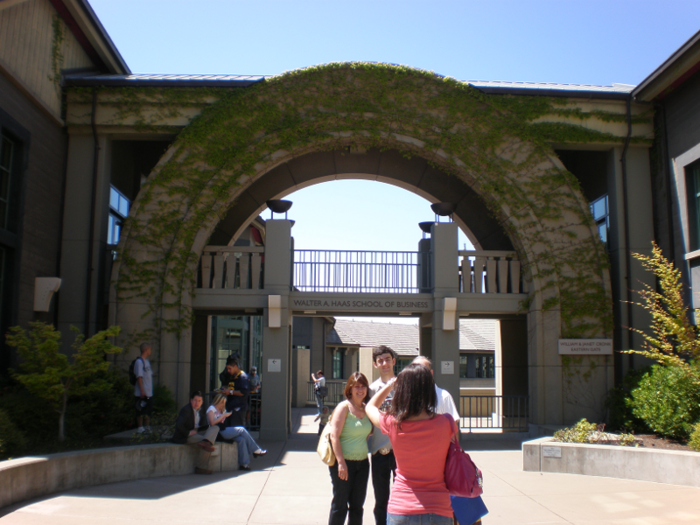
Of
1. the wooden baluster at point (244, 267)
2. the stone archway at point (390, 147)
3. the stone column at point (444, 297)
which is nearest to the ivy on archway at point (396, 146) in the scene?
the stone archway at point (390, 147)

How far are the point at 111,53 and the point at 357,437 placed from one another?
13.3 metres

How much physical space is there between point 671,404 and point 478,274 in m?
4.94

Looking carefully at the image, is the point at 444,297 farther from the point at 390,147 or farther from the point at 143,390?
the point at 143,390

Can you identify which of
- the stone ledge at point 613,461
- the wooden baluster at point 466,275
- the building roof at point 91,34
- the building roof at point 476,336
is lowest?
the stone ledge at point 613,461

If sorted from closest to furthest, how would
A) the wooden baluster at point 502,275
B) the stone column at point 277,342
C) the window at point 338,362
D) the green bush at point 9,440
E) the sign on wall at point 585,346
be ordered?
1. the green bush at point 9,440
2. the stone column at point 277,342
3. the sign on wall at point 585,346
4. the wooden baluster at point 502,275
5. the window at point 338,362

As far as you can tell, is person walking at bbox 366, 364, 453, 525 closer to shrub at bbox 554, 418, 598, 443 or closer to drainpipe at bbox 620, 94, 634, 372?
shrub at bbox 554, 418, 598, 443

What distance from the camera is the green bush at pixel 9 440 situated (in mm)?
7531

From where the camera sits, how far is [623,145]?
45.8 ft

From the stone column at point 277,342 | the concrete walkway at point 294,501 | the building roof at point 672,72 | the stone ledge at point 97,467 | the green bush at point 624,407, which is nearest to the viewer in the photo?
the concrete walkway at point 294,501

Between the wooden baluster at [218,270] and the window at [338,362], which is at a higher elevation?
the wooden baluster at [218,270]

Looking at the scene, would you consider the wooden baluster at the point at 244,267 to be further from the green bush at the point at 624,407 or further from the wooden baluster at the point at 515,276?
the green bush at the point at 624,407

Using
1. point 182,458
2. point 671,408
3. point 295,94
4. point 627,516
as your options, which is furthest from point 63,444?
point 671,408

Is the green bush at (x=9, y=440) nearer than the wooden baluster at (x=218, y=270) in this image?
Yes

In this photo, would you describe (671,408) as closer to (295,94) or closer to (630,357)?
(630,357)
